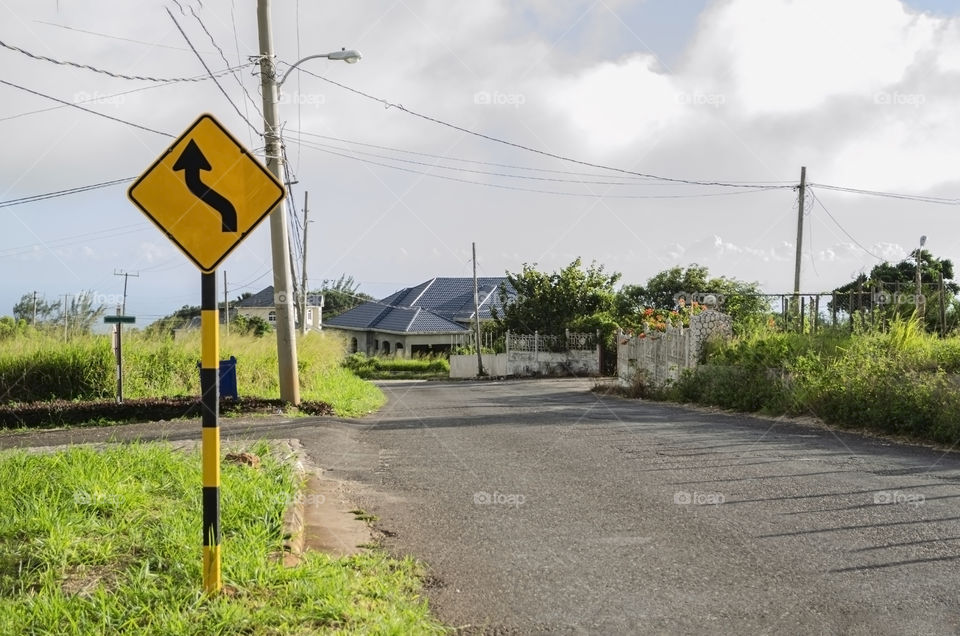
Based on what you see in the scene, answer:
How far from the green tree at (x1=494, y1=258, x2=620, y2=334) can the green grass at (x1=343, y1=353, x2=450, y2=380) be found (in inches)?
185

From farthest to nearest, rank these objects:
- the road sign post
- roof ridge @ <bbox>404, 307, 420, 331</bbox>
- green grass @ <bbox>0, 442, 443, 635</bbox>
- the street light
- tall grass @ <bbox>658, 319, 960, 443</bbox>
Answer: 1. roof ridge @ <bbox>404, 307, 420, 331</bbox>
2. the street light
3. tall grass @ <bbox>658, 319, 960, 443</bbox>
4. the road sign post
5. green grass @ <bbox>0, 442, 443, 635</bbox>

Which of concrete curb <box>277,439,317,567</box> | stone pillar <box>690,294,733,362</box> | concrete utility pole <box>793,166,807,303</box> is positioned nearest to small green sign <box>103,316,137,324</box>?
concrete curb <box>277,439,317,567</box>

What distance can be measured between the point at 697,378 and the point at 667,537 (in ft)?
46.8

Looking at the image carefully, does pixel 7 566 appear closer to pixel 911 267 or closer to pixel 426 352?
pixel 911 267

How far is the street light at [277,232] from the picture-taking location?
1505 cm

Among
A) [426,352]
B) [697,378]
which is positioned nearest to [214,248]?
[697,378]

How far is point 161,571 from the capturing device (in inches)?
179

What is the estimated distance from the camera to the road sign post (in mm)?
4426

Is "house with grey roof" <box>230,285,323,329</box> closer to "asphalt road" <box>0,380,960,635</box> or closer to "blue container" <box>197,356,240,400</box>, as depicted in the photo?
"blue container" <box>197,356,240,400</box>

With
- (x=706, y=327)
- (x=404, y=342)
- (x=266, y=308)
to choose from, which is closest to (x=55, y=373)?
(x=706, y=327)

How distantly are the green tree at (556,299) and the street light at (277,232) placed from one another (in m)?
34.4

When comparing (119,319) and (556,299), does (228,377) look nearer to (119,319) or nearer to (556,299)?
(119,319)

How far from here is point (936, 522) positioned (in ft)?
20.0

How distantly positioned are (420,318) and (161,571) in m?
55.3
